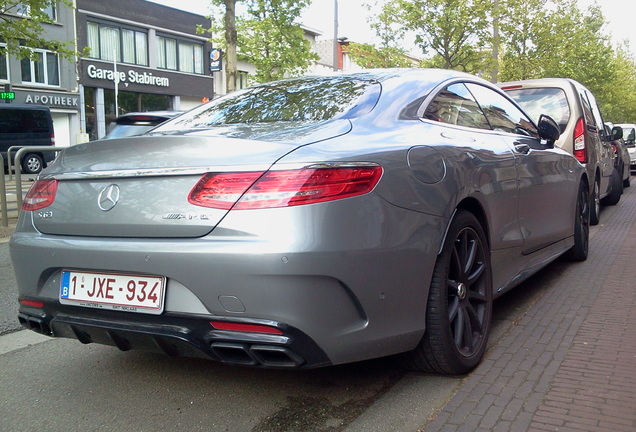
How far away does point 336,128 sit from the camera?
2832 mm

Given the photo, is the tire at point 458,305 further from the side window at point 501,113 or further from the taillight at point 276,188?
the side window at point 501,113

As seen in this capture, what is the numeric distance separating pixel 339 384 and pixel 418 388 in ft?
1.24

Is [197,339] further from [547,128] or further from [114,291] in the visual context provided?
[547,128]

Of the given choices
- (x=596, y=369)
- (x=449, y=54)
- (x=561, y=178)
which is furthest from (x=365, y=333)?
(x=449, y=54)

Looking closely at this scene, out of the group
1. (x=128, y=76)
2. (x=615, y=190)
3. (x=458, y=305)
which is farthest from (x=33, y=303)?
(x=128, y=76)

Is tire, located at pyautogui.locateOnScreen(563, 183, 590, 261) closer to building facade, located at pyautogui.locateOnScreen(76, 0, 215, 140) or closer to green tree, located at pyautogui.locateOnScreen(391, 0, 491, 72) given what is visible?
green tree, located at pyautogui.locateOnScreen(391, 0, 491, 72)

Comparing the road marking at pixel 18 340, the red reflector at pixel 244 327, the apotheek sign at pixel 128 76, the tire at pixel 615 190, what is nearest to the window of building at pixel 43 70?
the apotheek sign at pixel 128 76

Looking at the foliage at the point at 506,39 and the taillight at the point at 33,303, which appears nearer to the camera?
the taillight at the point at 33,303

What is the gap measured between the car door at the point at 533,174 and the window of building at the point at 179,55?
3480cm

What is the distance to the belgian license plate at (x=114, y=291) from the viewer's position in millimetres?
2582

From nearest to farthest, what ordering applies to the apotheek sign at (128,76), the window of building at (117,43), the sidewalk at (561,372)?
the sidewalk at (561,372), the apotheek sign at (128,76), the window of building at (117,43)

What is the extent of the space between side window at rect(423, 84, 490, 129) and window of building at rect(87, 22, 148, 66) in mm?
32316

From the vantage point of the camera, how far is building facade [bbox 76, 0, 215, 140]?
33.2m

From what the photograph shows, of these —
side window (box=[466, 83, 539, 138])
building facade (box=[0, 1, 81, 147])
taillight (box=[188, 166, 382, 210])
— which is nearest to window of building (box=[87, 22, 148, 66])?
building facade (box=[0, 1, 81, 147])
